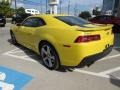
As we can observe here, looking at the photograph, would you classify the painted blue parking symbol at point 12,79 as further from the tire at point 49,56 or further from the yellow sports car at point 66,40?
the yellow sports car at point 66,40

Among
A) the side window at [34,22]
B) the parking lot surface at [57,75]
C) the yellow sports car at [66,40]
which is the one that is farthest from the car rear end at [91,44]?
the side window at [34,22]

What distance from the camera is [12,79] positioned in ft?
18.6

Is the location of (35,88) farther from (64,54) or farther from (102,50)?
(102,50)

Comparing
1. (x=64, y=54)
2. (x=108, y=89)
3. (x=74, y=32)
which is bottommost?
(x=108, y=89)

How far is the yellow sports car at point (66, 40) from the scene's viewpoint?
5547 mm

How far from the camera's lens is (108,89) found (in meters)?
5.15

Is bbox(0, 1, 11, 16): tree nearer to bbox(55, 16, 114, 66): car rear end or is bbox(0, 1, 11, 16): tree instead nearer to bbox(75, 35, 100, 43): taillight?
bbox(55, 16, 114, 66): car rear end

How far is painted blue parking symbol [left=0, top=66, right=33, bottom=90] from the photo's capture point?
5246 millimetres

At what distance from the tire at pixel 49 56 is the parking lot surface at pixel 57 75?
0.16 meters

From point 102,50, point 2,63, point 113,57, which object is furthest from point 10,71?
point 113,57

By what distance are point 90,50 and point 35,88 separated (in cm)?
156

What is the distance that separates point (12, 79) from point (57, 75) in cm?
113

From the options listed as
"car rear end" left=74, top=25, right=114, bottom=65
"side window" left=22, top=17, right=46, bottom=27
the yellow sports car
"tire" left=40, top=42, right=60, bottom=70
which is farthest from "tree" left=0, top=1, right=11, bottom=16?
"car rear end" left=74, top=25, right=114, bottom=65

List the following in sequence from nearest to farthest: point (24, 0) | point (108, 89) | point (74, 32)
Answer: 1. point (108, 89)
2. point (74, 32)
3. point (24, 0)
